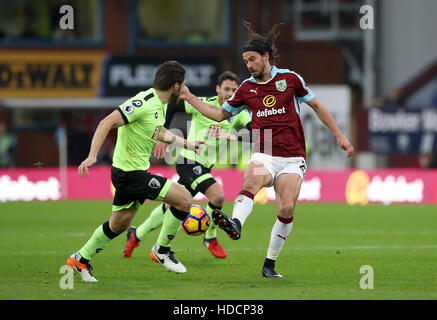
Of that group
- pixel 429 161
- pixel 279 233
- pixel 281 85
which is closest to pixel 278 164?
pixel 279 233

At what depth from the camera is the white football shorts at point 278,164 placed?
982 centimetres

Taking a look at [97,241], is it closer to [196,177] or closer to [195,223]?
[195,223]

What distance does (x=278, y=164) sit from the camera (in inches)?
388

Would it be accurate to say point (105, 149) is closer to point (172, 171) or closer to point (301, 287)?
point (172, 171)

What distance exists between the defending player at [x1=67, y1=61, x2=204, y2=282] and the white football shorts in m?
0.87

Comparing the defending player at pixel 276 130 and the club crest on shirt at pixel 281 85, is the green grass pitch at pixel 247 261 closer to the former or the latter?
the defending player at pixel 276 130

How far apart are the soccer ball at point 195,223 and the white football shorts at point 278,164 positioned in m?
Answer: 0.84

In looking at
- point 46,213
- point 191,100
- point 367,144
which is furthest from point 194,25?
point 191,100

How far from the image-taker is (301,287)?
30.0 ft

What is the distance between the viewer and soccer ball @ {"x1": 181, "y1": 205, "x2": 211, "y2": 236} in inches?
394

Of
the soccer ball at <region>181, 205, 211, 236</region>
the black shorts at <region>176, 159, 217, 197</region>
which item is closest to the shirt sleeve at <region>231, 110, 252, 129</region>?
the black shorts at <region>176, 159, 217, 197</region>

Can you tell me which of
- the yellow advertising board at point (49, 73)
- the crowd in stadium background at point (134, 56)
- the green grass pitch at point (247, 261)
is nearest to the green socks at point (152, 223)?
the green grass pitch at point (247, 261)

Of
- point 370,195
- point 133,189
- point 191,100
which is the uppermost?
point 191,100

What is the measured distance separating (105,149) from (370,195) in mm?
8200
